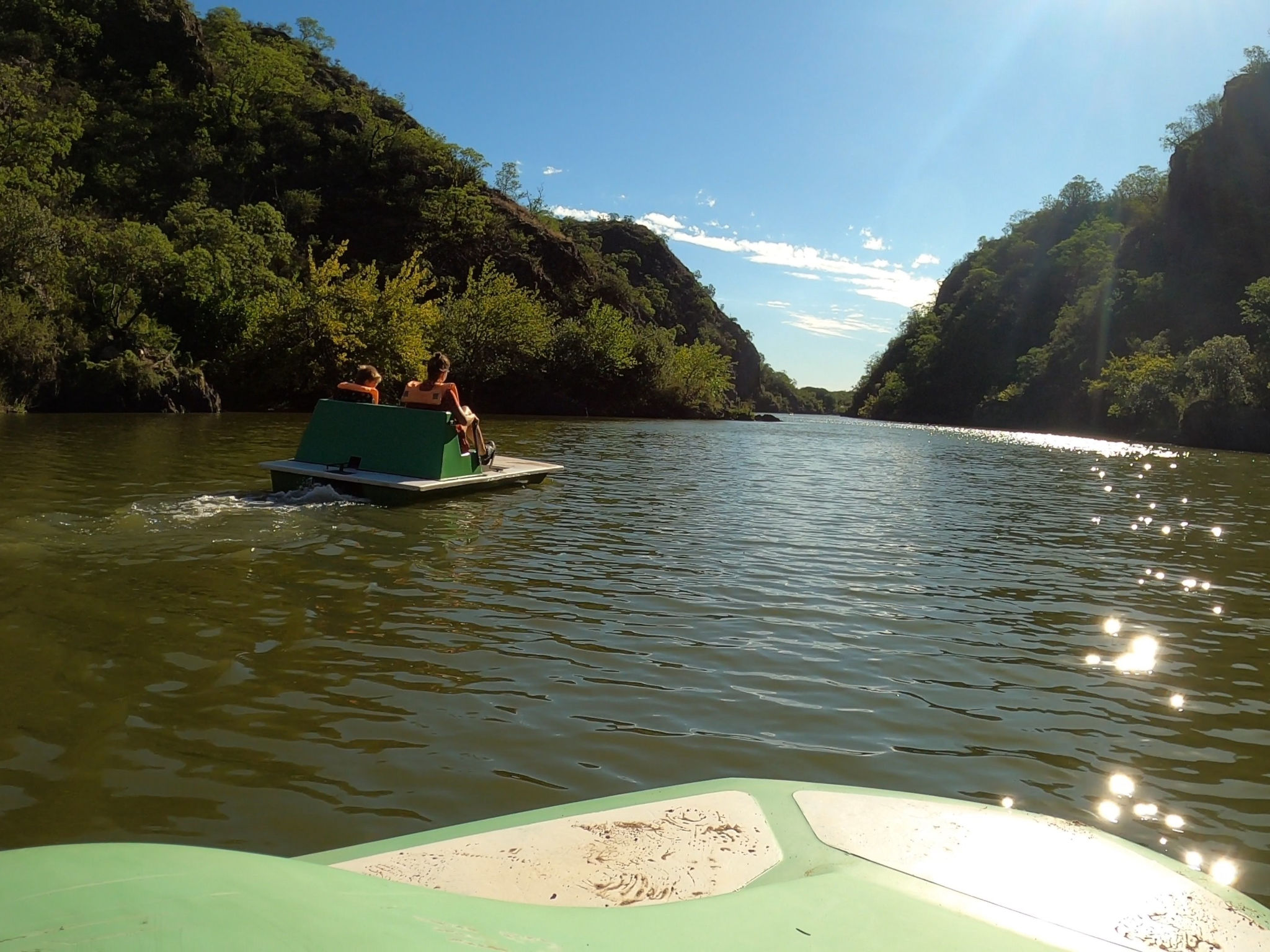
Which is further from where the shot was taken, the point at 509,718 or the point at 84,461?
Result: the point at 84,461

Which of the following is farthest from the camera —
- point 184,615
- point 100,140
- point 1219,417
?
point 100,140

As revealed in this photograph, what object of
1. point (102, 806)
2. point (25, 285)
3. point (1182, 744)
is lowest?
point (102, 806)

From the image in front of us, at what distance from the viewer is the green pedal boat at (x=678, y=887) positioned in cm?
138

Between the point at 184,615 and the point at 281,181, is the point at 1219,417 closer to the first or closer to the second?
the point at 184,615

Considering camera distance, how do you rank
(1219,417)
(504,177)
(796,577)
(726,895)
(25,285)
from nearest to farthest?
(726,895), (796,577), (25,285), (1219,417), (504,177)

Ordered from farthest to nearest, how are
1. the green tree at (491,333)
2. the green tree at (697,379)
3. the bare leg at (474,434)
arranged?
the green tree at (697,379)
the green tree at (491,333)
the bare leg at (474,434)

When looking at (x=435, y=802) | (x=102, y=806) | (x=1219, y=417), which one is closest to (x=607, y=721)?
(x=435, y=802)

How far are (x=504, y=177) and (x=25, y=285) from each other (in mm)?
67131

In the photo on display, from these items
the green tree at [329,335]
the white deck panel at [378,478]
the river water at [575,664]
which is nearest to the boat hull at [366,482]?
the white deck panel at [378,478]

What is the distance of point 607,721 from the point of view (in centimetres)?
430

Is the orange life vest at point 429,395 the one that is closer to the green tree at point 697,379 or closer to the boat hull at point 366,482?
the boat hull at point 366,482

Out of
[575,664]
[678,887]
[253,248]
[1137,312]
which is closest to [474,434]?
[575,664]

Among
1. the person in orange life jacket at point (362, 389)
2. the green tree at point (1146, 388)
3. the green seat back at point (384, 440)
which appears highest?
the green tree at point (1146, 388)

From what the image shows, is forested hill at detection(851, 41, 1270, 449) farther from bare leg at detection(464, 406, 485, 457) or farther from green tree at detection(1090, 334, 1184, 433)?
bare leg at detection(464, 406, 485, 457)
